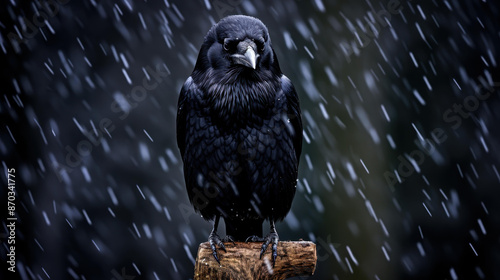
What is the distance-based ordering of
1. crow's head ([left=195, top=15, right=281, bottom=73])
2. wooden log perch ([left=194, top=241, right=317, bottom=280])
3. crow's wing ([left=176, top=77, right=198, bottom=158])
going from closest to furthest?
wooden log perch ([left=194, top=241, right=317, bottom=280]), crow's head ([left=195, top=15, right=281, bottom=73]), crow's wing ([left=176, top=77, right=198, bottom=158])

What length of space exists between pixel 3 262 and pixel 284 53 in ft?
9.16

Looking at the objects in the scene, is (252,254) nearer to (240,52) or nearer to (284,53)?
(240,52)

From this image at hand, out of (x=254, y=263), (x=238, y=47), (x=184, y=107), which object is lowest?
(x=254, y=263)

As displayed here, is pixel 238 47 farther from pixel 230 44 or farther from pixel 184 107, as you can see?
pixel 184 107

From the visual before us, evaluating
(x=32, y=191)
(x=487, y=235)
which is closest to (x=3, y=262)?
(x=32, y=191)

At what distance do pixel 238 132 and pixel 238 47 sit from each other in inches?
16.9

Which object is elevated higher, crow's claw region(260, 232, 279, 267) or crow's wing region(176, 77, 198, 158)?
crow's wing region(176, 77, 198, 158)

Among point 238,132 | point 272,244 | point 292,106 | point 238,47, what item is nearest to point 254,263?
point 272,244

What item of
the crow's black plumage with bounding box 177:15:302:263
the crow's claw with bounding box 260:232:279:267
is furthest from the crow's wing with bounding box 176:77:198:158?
the crow's claw with bounding box 260:232:279:267

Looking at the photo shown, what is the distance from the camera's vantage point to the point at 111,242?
4.80 metres

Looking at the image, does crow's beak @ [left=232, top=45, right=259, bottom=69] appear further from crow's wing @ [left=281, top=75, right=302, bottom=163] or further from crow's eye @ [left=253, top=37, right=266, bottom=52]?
crow's wing @ [left=281, top=75, right=302, bottom=163]

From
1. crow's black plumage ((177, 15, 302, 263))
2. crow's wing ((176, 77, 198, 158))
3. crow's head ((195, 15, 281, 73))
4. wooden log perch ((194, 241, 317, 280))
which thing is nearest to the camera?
wooden log perch ((194, 241, 317, 280))

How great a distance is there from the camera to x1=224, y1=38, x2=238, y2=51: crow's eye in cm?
280

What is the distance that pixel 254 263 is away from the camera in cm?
268
